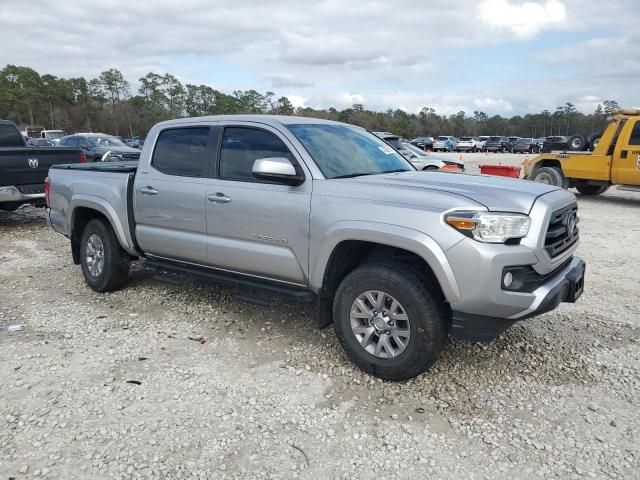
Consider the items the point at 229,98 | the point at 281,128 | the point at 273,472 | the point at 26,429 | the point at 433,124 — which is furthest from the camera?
the point at 433,124

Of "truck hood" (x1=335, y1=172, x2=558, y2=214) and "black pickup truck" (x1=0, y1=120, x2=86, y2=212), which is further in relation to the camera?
"black pickup truck" (x1=0, y1=120, x2=86, y2=212)

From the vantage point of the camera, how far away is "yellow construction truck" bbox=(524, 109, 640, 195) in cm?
1104

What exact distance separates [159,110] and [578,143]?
79.9m

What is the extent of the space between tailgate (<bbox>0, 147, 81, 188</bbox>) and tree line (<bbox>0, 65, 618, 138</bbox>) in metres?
61.6

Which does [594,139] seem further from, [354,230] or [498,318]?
[354,230]

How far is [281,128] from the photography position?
4129 mm

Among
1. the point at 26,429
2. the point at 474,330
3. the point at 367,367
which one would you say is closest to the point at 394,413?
the point at 367,367

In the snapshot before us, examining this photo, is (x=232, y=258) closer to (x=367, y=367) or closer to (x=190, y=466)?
(x=367, y=367)

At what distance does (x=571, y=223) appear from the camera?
3.74 m

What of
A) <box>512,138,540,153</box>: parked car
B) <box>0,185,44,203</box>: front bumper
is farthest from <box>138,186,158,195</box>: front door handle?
<box>512,138,540,153</box>: parked car

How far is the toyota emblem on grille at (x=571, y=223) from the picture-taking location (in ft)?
12.1

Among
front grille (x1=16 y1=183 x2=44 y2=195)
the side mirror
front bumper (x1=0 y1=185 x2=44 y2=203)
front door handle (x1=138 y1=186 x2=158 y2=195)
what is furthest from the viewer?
front grille (x1=16 y1=183 x2=44 y2=195)

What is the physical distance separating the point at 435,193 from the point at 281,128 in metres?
1.46

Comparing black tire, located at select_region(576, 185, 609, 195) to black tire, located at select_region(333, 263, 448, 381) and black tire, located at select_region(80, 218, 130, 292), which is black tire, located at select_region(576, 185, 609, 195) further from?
black tire, located at select_region(80, 218, 130, 292)
